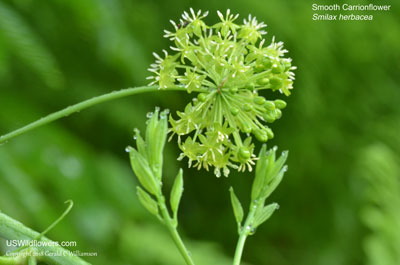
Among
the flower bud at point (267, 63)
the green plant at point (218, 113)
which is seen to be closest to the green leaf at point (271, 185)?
the green plant at point (218, 113)

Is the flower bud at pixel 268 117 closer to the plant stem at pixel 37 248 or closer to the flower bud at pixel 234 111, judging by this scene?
the flower bud at pixel 234 111

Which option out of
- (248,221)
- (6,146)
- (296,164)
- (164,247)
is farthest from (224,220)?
(248,221)

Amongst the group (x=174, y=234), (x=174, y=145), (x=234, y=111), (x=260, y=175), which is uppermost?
(x=174, y=145)

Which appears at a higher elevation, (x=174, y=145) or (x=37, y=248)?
(x=174, y=145)

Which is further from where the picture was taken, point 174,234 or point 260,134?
point 260,134

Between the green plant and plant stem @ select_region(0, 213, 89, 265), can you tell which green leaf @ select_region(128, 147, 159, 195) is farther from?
plant stem @ select_region(0, 213, 89, 265)

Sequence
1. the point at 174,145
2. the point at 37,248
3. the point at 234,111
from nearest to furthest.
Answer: the point at 37,248 < the point at 234,111 < the point at 174,145

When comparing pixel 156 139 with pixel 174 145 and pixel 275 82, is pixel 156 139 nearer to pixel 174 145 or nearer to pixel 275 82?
pixel 275 82

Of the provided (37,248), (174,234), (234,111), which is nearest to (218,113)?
(234,111)
